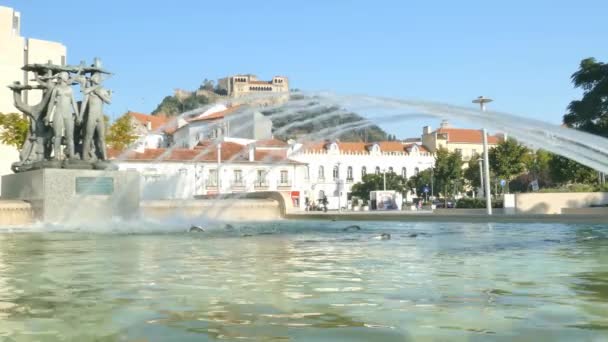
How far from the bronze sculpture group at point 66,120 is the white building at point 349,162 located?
3058 inches

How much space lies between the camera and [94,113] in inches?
768

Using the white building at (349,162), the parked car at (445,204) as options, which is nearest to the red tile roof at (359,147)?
the white building at (349,162)

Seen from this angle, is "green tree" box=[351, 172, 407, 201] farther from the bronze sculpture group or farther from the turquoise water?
the turquoise water

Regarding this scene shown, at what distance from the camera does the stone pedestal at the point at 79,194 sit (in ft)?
60.8

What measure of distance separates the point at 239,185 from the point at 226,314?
270 ft

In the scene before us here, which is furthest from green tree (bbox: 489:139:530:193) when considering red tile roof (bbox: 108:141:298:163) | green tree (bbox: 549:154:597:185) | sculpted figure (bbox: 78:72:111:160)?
sculpted figure (bbox: 78:72:111:160)

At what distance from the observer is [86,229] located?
55.0 ft

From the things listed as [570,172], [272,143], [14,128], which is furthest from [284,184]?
[14,128]

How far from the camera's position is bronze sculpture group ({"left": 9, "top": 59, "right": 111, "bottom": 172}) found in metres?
19.3

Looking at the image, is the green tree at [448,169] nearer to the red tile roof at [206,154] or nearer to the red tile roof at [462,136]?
the red tile roof at [206,154]

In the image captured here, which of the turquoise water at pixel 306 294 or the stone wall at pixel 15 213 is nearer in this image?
the turquoise water at pixel 306 294

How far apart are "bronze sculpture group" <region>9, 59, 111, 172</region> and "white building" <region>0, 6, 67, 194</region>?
166 feet

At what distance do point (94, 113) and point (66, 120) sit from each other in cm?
84

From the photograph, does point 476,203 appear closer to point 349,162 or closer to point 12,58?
point 12,58
